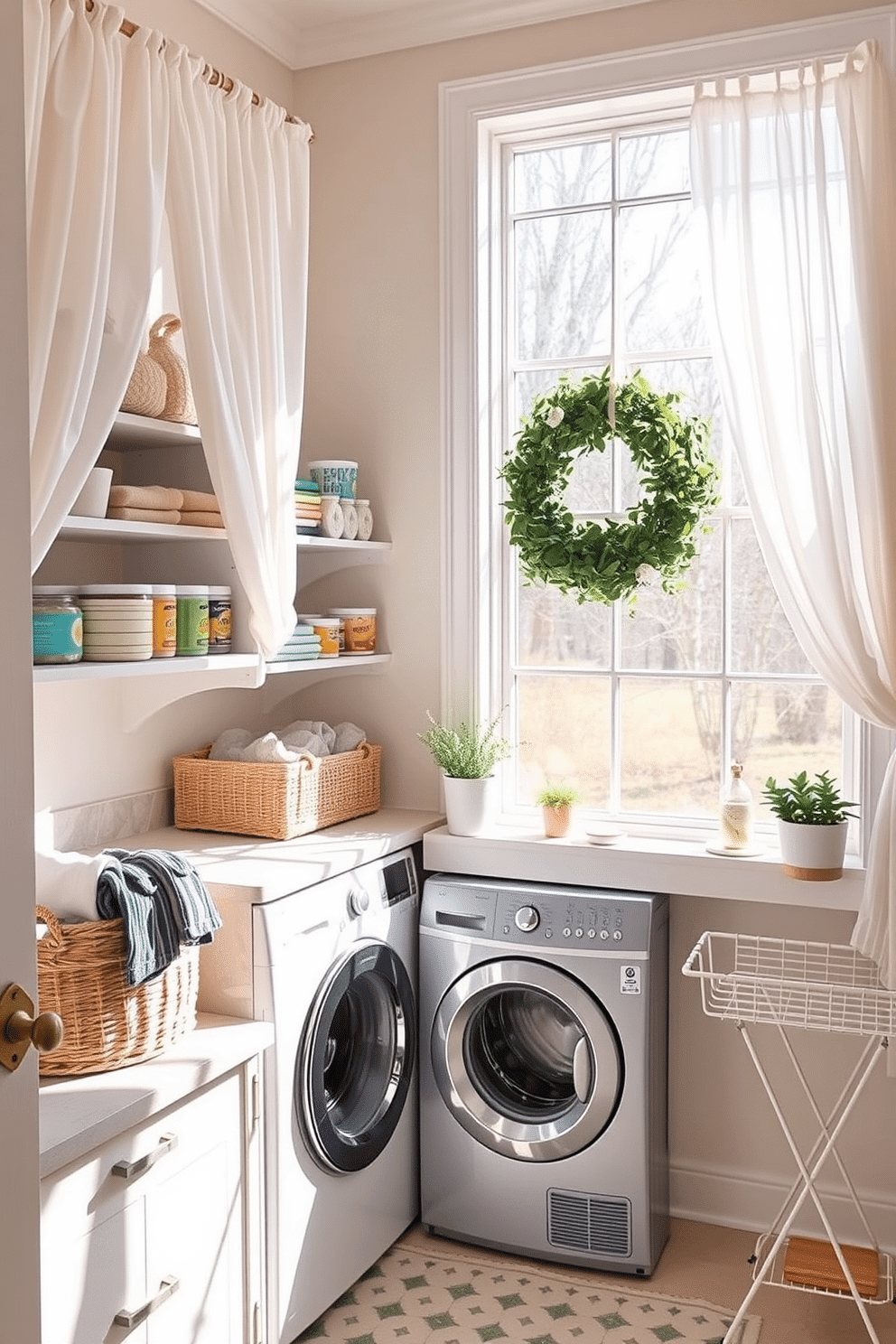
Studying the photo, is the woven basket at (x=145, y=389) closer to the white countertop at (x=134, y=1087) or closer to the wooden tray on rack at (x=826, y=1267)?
the white countertop at (x=134, y=1087)

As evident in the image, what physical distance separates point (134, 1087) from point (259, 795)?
36.1 inches

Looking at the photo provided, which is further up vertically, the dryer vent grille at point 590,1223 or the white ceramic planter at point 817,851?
the white ceramic planter at point 817,851

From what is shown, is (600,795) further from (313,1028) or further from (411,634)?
(313,1028)

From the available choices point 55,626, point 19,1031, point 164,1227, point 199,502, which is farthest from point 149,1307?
point 199,502

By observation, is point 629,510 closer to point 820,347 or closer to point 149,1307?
point 820,347

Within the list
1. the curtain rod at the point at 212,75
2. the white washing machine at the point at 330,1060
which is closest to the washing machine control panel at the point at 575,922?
the white washing machine at the point at 330,1060

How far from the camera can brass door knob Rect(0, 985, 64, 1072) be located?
1.21 meters

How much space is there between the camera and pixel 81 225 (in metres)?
2.11

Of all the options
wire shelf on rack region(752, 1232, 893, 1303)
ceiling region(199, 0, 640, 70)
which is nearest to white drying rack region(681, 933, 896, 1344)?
wire shelf on rack region(752, 1232, 893, 1303)

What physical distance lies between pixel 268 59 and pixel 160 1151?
8.78 feet

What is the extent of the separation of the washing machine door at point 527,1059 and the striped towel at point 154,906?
856 millimetres

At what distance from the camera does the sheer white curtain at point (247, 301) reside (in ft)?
8.02

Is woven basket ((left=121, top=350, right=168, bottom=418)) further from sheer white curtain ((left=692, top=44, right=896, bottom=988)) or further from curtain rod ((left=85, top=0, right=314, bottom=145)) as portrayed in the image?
sheer white curtain ((left=692, top=44, right=896, bottom=988))

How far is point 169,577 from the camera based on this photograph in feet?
9.12
